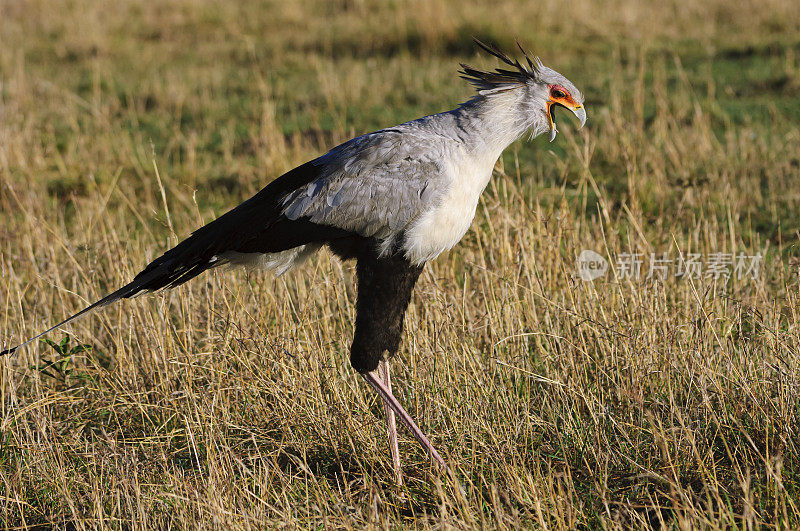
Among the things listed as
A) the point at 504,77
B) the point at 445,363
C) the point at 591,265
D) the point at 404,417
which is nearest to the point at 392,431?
the point at 404,417

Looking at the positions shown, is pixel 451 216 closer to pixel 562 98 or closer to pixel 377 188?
pixel 377 188

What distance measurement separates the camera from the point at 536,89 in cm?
332

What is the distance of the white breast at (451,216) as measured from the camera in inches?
122

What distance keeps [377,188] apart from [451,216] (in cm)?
29

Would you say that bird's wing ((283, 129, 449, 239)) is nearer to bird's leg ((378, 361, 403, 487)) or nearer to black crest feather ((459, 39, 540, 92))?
black crest feather ((459, 39, 540, 92))

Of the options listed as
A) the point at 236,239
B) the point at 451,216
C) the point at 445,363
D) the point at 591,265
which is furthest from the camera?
the point at 591,265

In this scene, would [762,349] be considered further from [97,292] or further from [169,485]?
[97,292]

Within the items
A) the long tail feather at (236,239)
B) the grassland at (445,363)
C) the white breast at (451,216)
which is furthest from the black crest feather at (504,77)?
the grassland at (445,363)

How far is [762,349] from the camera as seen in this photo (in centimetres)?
343

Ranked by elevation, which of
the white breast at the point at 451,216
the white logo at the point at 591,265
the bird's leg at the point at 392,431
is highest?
the white breast at the point at 451,216

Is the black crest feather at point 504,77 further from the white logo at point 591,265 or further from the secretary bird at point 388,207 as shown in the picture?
the white logo at point 591,265

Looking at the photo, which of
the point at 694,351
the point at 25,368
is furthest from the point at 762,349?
the point at 25,368

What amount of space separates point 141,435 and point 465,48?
8036 millimetres

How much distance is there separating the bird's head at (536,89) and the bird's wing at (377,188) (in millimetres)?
378
